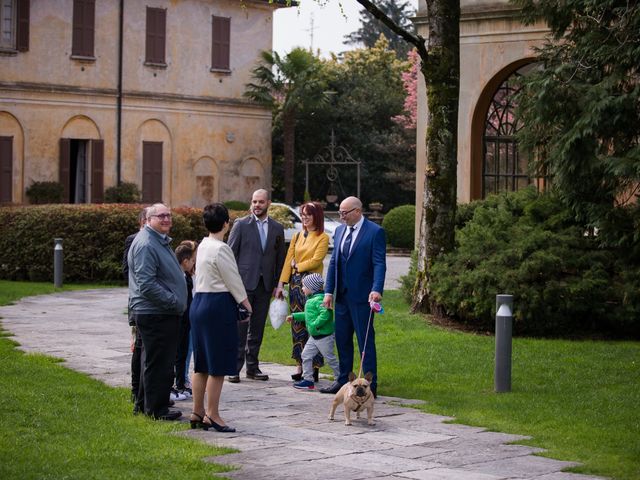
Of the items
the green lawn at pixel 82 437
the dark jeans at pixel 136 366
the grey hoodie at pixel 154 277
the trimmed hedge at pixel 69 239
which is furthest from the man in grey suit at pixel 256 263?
the trimmed hedge at pixel 69 239

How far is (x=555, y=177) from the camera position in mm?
16719

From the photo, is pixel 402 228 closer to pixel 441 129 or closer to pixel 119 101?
pixel 119 101

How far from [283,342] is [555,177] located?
14.3ft

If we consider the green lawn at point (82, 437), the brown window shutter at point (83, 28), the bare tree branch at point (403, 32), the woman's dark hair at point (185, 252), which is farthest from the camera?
the brown window shutter at point (83, 28)

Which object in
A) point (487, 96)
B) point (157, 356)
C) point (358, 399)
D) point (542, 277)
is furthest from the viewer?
point (487, 96)

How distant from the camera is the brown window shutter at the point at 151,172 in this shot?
131ft

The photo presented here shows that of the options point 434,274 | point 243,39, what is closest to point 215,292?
point 434,274

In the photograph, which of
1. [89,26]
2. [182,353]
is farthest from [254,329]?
[89,26]

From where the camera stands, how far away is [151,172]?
132 feet

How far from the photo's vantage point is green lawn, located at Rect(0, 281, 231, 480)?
27.3ft

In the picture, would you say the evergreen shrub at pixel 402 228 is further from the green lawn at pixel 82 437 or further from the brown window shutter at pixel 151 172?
the green lawn at pixel 82 437

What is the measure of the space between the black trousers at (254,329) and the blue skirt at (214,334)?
2879mm

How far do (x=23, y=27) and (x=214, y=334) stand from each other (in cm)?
2924

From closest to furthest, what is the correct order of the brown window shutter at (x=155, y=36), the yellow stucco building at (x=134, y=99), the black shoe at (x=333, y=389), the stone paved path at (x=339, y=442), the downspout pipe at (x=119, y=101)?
the stone paved path at (x=339, y=442) → the black shoe at (x=333, y=389) → the yellow stucco building at (x=134, y=99) → the downspout pipe at (x=119, y=101) → the brown window shutter at (x=155, y=36)
